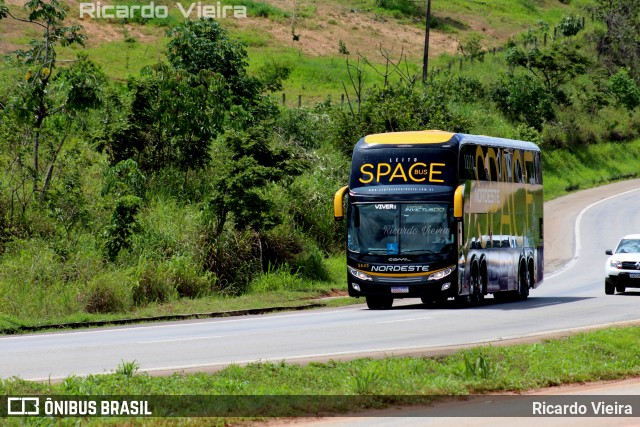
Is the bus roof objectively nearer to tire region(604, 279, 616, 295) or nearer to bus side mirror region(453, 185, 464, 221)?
bus side mirror region(453, 185, 464, 221)

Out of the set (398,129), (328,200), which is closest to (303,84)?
(398,129)

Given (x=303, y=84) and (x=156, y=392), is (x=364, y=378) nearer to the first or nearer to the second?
(x=156, y=392)

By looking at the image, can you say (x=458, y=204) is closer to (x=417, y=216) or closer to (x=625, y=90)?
(x=417, y=216)

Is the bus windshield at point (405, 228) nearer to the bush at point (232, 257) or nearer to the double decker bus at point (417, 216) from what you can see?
the double decker bus at point (417, 216)

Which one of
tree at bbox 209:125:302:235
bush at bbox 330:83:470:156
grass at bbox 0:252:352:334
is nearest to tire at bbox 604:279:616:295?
grass at bbox 0:252:352:334

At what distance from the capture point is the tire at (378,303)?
28906 mm

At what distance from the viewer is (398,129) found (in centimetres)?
4750

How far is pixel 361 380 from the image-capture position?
1306 cm

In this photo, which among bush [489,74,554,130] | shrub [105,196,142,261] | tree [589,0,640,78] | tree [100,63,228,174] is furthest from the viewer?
tree [589,0,640,78]

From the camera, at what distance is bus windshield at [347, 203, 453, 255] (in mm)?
26312

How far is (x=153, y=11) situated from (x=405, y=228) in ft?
231

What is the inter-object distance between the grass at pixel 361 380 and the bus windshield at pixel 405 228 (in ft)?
30.0

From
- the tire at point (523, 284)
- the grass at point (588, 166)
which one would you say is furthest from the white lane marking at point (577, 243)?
the tire at point (523, 284)

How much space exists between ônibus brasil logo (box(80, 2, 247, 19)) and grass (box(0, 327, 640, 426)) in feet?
246
